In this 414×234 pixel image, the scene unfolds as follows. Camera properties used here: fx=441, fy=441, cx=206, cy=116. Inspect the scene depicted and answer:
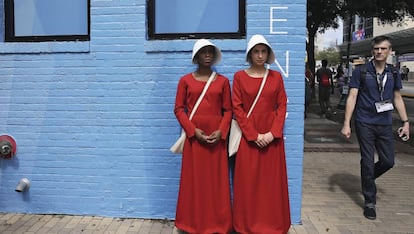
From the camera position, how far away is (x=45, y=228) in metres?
4.31

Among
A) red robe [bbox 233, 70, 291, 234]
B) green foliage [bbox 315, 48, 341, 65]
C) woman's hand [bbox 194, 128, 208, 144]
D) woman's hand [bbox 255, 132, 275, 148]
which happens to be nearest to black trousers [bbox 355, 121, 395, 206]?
red robe [bbox 233, 70, 291, 234]

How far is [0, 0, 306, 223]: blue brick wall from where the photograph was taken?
425cm

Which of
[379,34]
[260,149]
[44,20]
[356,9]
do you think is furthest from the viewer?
[379,34]

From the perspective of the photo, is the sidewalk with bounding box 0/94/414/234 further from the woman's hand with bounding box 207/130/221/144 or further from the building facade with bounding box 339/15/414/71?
the building facade with bounding box 339/15/414/71

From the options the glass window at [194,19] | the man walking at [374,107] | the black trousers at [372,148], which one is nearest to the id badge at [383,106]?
the man walking at [374,107]

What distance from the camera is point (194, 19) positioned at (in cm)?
441

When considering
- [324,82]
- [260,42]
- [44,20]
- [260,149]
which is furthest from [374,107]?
[324,82]

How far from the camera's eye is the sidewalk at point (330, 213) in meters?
4.33

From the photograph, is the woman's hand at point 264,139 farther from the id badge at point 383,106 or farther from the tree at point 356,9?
the tree at point 356,9

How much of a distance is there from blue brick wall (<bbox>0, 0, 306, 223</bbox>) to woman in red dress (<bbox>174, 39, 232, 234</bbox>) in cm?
47

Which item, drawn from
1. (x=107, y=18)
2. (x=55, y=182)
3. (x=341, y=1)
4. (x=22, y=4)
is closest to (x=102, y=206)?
(x=55, y=182)

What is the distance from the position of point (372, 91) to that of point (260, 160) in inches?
62.1

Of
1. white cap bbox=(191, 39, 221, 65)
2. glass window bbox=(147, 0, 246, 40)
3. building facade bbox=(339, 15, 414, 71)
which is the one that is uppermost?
building facade bbox=(339, 15, 414, 71)

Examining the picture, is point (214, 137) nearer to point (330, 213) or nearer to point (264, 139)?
point (264, 139)
